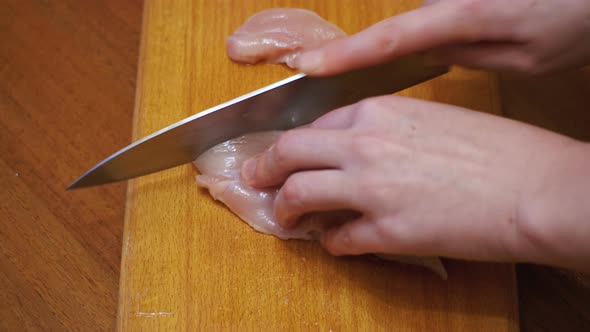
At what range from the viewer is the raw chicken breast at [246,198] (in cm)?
134

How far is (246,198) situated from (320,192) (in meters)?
0.32

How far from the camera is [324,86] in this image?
1.35 m

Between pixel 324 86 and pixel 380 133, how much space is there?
30 cm

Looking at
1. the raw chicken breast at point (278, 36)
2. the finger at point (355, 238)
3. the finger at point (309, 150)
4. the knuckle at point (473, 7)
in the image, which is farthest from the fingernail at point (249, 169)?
the knuckle at point (473, 7)

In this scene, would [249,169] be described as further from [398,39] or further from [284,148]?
[398,39]

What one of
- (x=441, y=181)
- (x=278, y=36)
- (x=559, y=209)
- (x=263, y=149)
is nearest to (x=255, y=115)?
(x=263, y=149)

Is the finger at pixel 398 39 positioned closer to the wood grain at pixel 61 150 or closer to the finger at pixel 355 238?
the finger at pixel 355 238

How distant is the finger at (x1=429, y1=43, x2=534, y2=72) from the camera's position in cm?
125

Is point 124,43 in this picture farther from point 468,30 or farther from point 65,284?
point 468,30

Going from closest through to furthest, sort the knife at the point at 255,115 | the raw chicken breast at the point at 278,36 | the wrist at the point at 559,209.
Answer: the wrist at the point at 559,209
the knife at the point at 255,115
the raw chicken breast at the point at 278,36

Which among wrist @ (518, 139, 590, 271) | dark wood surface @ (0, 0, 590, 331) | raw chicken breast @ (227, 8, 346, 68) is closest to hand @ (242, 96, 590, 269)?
wrist @ (518, 139, 590, 271)

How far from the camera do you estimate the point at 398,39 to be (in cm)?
121

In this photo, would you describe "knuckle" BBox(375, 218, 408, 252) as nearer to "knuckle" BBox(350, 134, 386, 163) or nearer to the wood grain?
"knuckle" BBox(350, 134, 386, 163)

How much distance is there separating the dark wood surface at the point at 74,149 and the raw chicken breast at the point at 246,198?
1.69 feet
